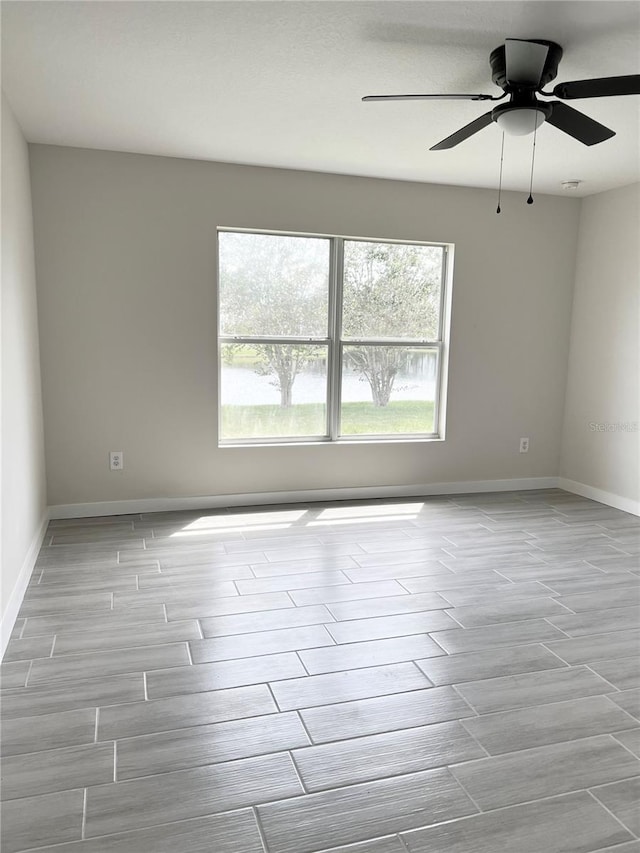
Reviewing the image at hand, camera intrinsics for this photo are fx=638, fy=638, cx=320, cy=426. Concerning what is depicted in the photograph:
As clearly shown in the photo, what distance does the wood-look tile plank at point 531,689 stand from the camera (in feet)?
7.63

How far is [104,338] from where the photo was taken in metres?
4.25

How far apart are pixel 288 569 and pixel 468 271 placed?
2.82 meters

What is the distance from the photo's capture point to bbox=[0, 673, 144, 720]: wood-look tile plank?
2217 millimetres

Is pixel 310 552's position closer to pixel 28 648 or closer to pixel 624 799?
pixel 28 648

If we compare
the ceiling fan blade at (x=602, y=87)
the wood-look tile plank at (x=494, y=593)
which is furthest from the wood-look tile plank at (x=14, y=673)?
the ceiling fan blade at (x=602, y=87)

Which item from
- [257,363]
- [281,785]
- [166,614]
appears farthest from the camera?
[257,363]

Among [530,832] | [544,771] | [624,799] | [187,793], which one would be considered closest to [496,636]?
[544,771]

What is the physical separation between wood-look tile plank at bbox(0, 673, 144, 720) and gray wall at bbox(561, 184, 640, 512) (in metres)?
Answer: 3.89

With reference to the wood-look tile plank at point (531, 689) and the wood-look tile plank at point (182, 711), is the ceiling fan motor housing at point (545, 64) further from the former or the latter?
the wood-look tile plank at point (182, 711)

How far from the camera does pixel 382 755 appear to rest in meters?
2.02

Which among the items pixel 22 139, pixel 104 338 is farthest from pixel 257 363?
pixel 22 139

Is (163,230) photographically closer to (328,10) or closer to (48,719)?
(328,10)

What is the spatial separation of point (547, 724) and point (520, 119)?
2.31 metres

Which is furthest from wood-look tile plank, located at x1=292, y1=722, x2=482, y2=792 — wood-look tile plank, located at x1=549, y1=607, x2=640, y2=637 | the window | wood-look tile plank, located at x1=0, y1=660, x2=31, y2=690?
the window
